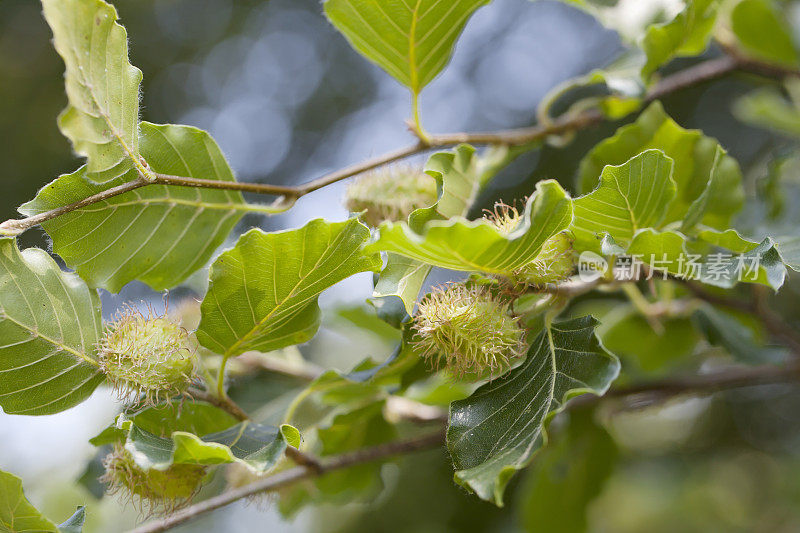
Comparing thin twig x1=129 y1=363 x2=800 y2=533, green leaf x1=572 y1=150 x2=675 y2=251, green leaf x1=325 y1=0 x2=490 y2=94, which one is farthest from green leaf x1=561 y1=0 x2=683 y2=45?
thin twig x1=129 y1=363 x2=800 y2=533

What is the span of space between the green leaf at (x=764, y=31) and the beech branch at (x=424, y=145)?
19 centimetres

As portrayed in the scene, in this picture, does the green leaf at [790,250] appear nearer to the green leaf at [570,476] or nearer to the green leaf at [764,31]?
the green leaf at [570,476]

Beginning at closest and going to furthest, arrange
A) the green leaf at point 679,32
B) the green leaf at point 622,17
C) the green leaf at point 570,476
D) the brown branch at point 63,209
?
the brown branch at point 63,209, the green leaf at point 679,32, the green leaf at point 622,17, the green leaf at point 570,476

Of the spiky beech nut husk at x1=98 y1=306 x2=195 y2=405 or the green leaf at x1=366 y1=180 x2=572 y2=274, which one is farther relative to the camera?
the spiky beech nut husk at x1=98 y1=306 x2=195 y2=405

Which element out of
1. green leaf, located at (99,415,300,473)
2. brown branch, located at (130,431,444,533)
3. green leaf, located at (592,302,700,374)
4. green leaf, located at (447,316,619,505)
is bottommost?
green leaf, located at (592,302,700,374)

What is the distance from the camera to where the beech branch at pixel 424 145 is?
0.97 meters

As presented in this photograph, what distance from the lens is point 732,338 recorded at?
1582mm

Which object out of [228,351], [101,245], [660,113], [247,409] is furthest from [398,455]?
[660,113]

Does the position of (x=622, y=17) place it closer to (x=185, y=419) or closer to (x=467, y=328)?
(x=467, y=328)

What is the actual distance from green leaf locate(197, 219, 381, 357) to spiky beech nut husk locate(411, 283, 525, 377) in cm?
12

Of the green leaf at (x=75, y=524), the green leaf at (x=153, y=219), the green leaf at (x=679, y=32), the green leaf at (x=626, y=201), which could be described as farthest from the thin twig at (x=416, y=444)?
the green leaf at (x=679, y=32)

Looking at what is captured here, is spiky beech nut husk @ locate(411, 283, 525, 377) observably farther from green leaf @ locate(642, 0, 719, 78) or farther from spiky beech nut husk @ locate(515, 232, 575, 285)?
green leaf @ locate(642, 0, 719, 78)

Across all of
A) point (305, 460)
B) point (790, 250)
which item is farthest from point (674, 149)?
point (305, 460)

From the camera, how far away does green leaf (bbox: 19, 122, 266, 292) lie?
101 cm
